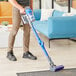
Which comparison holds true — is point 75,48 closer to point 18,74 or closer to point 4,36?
point 4,36

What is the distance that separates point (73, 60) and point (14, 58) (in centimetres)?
102

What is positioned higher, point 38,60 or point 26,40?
point 26,40

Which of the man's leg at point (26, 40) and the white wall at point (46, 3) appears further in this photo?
the white wall at point (46, 3)

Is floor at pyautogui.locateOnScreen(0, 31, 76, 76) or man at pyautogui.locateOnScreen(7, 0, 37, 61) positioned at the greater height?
man at pyautogui.locateOnScreen(7, 0, 37, 61)

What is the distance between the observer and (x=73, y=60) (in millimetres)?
4074

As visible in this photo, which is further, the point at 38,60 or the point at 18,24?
the point at 38,60

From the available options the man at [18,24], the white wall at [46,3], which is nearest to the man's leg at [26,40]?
the man at [18,24]

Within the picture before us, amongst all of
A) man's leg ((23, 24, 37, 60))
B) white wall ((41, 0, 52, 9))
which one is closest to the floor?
man's leg ((23, 24, 37, 60))

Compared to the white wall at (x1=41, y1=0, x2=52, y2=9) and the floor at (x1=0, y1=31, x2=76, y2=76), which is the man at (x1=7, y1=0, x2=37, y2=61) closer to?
the floor at (x1=0, y1=31, x2=76, y2=76)

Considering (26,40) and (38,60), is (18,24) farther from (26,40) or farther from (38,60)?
(38,60)

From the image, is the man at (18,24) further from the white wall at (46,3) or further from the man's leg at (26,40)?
the white wall at (46,3)

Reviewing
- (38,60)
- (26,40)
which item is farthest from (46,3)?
(38,60)

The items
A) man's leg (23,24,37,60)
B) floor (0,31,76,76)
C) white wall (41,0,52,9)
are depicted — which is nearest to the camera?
floor (0,31,76,76)

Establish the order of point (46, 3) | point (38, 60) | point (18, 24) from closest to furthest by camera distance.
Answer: point (18, 24) → point (38, 60) → point (46, 3)
